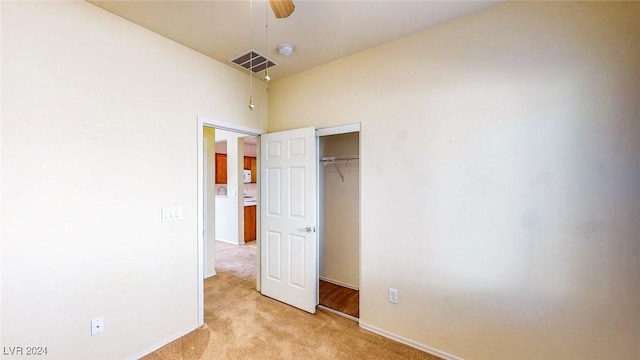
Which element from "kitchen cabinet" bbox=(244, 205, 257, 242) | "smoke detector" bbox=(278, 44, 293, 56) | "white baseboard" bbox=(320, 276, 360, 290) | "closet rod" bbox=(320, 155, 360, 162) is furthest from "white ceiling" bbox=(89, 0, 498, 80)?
"kitchen cabinet" bbox=(244, 205, 257, 242)

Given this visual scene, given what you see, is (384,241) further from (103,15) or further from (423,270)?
(103,15)

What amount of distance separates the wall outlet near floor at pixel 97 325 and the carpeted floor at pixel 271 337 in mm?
430

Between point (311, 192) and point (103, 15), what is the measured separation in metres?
2.14

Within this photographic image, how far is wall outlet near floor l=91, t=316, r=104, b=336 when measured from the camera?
175 cm

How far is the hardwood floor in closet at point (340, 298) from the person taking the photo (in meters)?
2.69

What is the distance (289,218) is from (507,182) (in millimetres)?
1997

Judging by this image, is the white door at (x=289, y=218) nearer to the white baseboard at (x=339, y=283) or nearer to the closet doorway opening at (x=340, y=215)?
the closet doorway opening at (x=340, y=215)

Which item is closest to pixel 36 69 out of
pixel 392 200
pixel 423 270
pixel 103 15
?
pixel 103 15

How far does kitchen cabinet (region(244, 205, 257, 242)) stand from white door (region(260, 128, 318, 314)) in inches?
105

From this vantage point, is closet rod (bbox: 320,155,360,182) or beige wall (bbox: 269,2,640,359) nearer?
beige wall (bbox: 269,2,640,359)

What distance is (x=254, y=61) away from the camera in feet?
8.37

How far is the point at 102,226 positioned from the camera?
1.79 metres

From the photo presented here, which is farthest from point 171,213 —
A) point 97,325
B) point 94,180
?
point 97,325

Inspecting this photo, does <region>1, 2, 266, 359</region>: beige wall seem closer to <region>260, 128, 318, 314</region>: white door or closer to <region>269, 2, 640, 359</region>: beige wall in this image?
<region>260, 128, 318, 314</region>: white door
